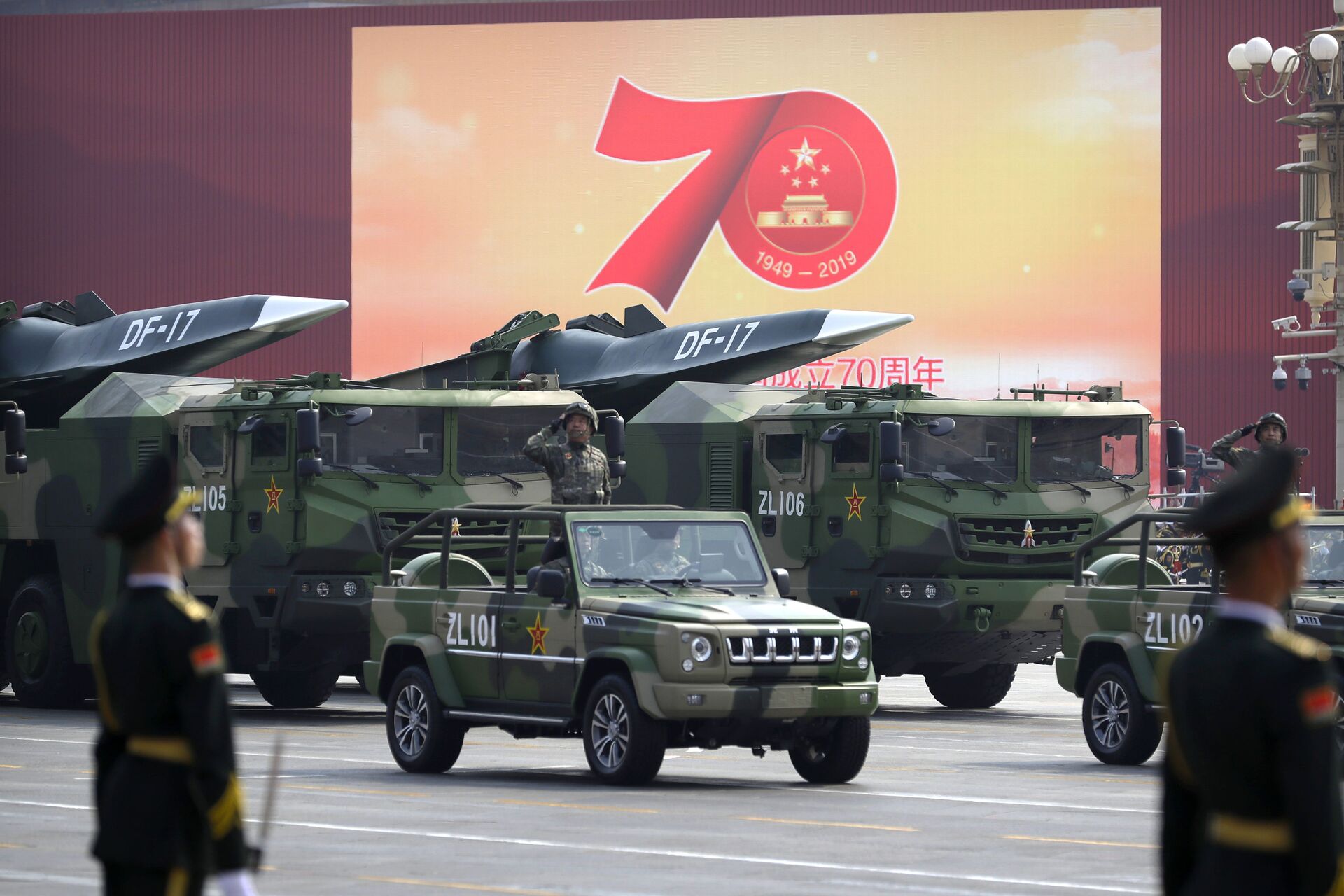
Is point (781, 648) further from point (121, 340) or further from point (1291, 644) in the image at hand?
point (121, 340)

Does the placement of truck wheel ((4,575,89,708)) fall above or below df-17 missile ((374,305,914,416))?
below

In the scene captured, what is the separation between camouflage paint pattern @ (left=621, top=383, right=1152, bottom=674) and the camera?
21.8 m

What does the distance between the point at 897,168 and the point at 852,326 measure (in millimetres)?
A: 23749

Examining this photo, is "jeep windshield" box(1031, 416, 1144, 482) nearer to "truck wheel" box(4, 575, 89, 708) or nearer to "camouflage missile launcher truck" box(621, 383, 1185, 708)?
"camouflage missile launcher truck" box(621, 383, 1185, 708)

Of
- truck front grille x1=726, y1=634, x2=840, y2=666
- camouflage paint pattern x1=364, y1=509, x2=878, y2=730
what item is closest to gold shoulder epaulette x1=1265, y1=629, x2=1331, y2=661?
camouflage paint pattern x1=364, y1=509, x2=878, y2=730

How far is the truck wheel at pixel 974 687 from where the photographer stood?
23.3m

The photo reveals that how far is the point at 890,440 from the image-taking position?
21.4 m

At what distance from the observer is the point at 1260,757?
4.68 meters

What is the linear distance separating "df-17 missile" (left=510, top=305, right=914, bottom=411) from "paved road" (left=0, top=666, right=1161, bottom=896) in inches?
283

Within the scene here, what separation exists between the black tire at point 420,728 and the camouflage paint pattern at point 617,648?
0.11 meters

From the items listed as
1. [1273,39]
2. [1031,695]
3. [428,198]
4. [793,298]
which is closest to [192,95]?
[428,198]

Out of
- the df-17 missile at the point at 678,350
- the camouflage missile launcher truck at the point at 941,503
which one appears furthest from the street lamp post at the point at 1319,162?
the camouflage missile launcher truck at the point at 941,503

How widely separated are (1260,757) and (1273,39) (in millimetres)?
48048

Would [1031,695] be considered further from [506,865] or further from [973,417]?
[506,865]
